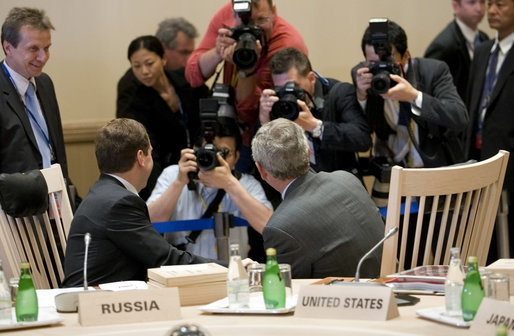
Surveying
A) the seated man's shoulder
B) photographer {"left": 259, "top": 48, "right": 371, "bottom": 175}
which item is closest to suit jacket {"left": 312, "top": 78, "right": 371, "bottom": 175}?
photographer {"left": 259, "top": 48, "right": 371, "bottom": 175}

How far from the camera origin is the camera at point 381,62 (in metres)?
4.02

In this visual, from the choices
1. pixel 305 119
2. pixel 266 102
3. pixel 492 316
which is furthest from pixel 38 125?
pixel 492 316

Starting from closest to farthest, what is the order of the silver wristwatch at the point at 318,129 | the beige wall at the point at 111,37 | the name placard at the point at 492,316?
the name placard at the point at 492,316 → the silver wristwatch at the point at 318,129 → the beige wall at the point at 111,37

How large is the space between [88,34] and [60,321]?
3.66 meters

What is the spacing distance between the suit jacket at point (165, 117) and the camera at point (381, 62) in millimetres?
1070

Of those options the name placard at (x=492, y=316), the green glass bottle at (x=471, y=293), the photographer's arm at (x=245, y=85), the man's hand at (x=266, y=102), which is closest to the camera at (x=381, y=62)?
the man's hand at (x=266, y=102)

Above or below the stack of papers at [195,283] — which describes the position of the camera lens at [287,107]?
above

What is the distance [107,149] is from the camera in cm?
321

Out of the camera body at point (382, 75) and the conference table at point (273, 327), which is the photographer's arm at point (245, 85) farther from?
the conference table at point (273, 327)

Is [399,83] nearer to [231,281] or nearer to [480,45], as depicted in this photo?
[480,45]

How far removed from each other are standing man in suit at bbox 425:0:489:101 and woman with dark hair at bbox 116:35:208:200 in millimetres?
1473

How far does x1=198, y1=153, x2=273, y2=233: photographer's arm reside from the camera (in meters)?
4.01

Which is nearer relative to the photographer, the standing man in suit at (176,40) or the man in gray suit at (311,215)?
the man in gray suit at (311,215)

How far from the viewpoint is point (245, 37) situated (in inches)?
161
